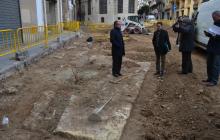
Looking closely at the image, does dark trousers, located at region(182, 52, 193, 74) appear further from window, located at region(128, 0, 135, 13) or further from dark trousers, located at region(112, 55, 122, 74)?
window, located at region(128, 0, 135, 13)

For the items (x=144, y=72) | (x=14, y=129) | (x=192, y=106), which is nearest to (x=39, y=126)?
(x=14, y=129)

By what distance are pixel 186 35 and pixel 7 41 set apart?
5610 millimetres

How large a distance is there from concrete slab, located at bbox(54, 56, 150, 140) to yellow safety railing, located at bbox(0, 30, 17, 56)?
3.39 metres

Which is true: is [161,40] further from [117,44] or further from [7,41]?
[7,41]

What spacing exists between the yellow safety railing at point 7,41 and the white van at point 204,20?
7151 mm

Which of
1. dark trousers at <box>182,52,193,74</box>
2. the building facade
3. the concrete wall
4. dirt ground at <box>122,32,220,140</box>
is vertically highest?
the building facade

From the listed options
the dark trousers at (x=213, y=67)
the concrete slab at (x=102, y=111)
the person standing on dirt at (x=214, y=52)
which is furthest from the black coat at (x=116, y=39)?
the dark trousers at (x=213, y=67)

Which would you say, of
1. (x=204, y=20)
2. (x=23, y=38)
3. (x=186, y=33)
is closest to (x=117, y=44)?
(x=186, y=33)

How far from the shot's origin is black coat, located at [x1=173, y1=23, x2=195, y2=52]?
7.65 metres

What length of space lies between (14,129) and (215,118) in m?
3.68

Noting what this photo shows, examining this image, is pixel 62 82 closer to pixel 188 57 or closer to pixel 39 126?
pixel 39 126

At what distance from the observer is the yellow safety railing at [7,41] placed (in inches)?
343

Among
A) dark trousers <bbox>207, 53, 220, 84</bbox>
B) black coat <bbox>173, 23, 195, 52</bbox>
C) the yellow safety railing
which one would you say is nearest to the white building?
the yellow safety railing

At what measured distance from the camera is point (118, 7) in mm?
62281
